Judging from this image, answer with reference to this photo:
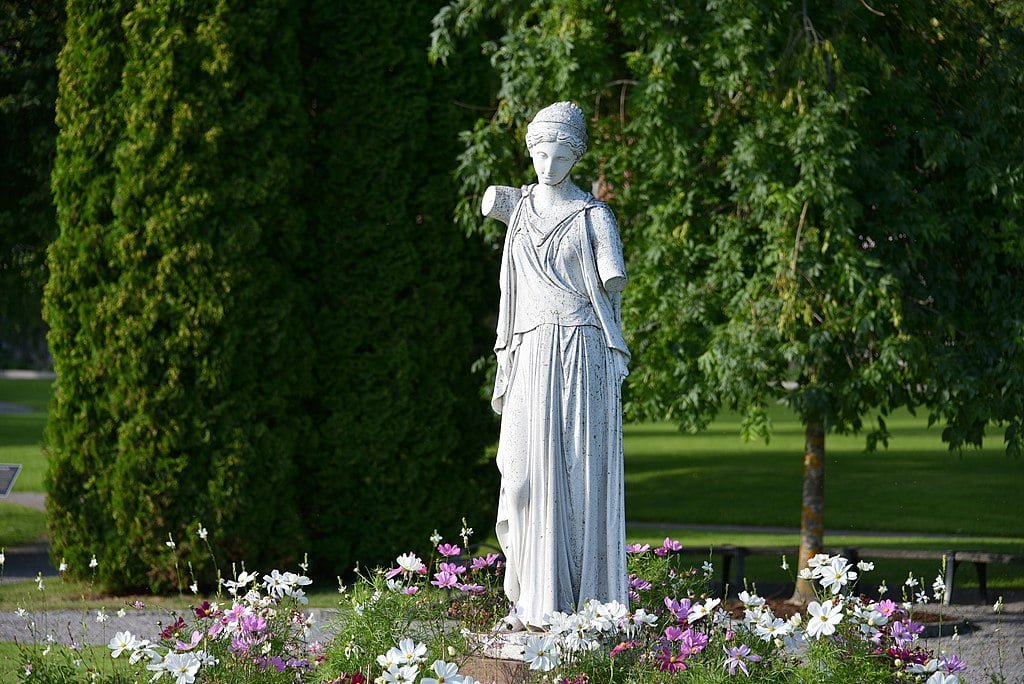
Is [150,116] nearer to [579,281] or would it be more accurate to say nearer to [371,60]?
[371,60]

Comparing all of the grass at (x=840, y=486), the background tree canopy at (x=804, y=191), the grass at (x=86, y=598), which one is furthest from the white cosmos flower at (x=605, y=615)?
the grass at (x=840, y=486)

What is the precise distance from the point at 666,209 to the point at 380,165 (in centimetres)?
257

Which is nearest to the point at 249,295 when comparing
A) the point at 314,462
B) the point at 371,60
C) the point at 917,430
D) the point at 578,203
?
the point at 314,462

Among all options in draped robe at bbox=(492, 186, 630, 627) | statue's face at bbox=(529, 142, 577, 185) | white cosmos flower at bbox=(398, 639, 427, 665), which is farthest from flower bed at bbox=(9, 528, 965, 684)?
statue's face at bbox=(529, 142, 577, 185)

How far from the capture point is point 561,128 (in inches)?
219

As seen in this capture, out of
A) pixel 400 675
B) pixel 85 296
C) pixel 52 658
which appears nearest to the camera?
pixel 400 675

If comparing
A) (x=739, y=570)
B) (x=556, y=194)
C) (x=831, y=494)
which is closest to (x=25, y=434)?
(x=831, y=494)

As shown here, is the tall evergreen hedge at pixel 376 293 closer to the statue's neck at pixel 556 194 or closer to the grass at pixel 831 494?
the grass at pixel 831 494

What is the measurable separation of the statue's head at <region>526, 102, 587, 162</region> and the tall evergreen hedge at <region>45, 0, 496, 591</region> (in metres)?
4.90

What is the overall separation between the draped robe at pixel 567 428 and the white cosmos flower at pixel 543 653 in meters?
0.77

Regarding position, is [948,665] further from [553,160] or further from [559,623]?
[553,160]

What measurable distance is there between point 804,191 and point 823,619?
4353 millimetres

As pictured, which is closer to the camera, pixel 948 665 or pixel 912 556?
pixel 948 665

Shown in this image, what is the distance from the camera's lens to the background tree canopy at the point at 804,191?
8.95 meters
